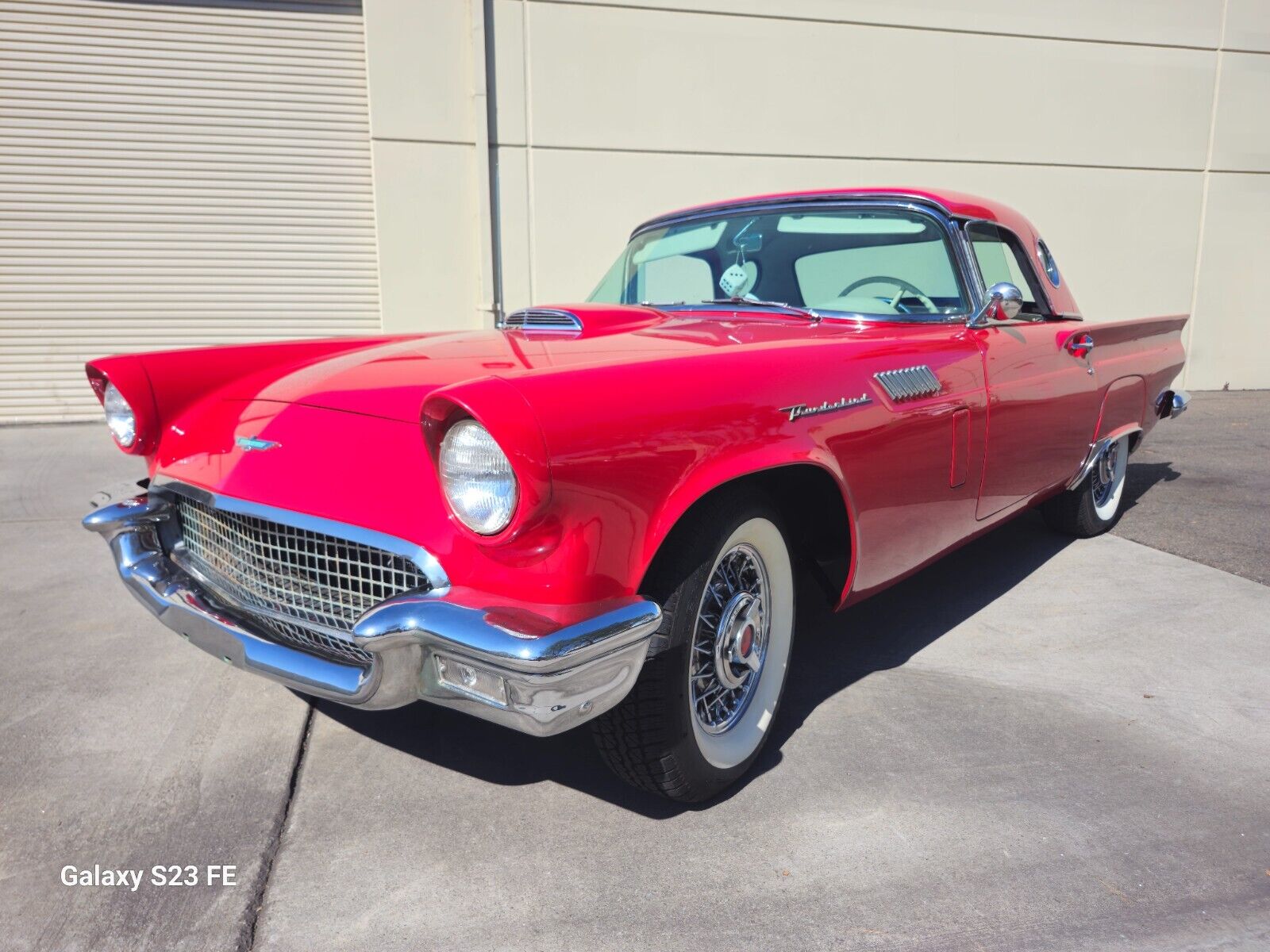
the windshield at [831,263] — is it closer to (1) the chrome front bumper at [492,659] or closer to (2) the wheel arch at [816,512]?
(2) the wheel arch at [816,512]

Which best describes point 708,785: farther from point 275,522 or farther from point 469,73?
point 469,73

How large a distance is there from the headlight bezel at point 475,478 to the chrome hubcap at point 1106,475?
11.8 feet

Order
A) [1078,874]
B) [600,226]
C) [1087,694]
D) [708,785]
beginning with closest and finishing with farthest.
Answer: [1078,874] < [708,785] < [1087,694] < [600,226]

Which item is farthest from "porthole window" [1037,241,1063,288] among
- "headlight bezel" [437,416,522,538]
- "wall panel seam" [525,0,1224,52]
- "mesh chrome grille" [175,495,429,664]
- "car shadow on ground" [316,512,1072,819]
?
"wall panel seam" [525,0,1224,52]

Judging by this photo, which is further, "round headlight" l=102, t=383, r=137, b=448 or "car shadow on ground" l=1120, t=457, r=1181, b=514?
"car shadow on ground" l=1120, t=457, r=1181, b=514

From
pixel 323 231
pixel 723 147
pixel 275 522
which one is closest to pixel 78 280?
pixel 323 231

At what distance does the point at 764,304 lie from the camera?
3.03 m

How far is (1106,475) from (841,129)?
541 cm

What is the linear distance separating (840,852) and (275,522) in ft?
4.70

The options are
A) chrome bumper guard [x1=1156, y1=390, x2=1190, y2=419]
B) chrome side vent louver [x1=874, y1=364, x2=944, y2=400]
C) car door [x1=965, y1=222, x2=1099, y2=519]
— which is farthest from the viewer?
chrome bumper guard [x1=1156, y1=390, x2=1190, y2=419]

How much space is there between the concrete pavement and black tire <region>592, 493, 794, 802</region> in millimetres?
150

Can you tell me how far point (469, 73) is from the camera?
7730 millimetres

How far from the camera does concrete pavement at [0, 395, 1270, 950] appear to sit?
5.83ft

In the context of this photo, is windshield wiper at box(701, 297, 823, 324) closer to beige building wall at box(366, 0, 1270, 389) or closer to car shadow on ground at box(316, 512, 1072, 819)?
car shadow on ground at box(316, 512, 1072, 819)
